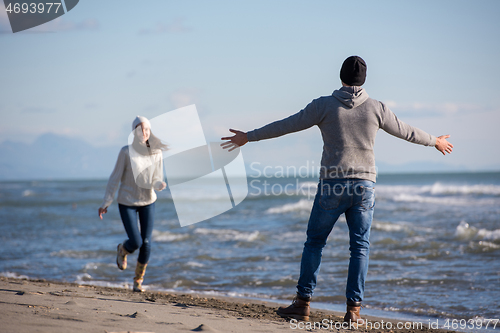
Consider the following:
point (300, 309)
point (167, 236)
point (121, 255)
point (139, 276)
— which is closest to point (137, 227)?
point (121, 255)

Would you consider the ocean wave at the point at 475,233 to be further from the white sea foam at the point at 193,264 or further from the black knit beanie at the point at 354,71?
the black knit beanie at the point at 354,71

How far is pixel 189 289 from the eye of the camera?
572 centimetres

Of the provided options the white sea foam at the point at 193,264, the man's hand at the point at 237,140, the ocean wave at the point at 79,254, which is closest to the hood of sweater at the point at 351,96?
the man's hand at the point at 237,140

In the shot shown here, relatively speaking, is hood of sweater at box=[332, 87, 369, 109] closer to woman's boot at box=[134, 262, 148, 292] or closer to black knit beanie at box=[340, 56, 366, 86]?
black knit beanie at box=[340, 56, 366, 86]

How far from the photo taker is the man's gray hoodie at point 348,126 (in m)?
3.10

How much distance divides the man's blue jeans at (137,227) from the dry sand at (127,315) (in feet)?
1.98

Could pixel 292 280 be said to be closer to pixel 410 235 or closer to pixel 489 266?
pixel 489 266

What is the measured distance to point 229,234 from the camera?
10258 mm

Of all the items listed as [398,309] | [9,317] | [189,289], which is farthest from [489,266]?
[9,317]

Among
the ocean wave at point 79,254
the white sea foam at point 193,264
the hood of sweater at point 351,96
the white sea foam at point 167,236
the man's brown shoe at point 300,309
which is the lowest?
the white sea foam at point 167,236

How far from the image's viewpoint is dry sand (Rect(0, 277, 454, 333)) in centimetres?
267

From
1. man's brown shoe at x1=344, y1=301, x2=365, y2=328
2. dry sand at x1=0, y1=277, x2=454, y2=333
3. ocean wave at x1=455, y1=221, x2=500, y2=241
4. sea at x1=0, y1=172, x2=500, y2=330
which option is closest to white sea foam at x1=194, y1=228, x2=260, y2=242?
sea at x1=0, y1=172, x2=500, y2=330

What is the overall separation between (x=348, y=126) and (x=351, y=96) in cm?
22

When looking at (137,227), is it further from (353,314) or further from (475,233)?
Answer: (475,233)
